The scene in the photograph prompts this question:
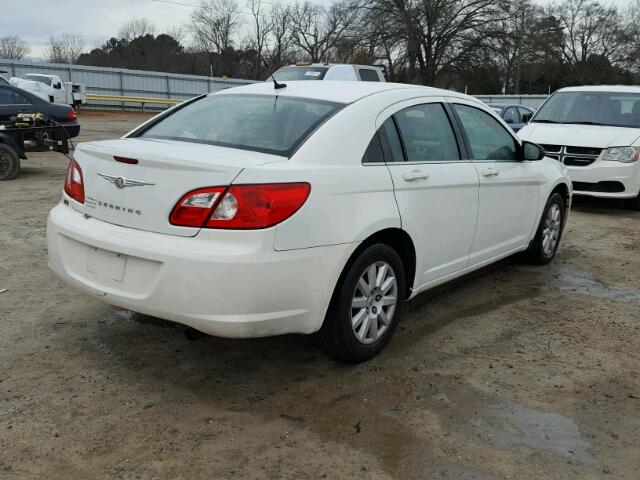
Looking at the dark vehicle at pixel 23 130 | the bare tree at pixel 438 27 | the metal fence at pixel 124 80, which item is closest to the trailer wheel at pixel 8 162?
the dark vehicle at pixel 23 130

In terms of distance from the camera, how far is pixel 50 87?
1097 inches

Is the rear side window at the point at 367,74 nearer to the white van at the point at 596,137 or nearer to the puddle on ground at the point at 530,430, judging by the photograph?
the white van at the point at 596,137

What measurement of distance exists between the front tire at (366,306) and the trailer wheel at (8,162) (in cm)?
871

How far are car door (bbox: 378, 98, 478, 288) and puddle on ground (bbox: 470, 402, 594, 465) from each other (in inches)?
42.5

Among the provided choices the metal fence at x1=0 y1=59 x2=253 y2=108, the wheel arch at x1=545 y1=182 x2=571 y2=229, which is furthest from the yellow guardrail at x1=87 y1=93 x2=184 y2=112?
the wheel arch at x1=545 y1=182 x2=571 y2=229

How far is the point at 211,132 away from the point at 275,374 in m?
1.46

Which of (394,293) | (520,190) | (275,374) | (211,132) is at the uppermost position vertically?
(211,132)

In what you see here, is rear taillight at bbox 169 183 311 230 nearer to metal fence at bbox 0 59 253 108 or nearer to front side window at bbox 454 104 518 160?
front side window at bbox 454 104 518 160

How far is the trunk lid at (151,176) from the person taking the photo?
10.1ft

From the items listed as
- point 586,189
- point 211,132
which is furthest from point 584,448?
point 586,189

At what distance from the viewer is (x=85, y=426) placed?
2982 millimetres

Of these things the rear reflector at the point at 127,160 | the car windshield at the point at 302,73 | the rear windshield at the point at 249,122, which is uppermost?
the car windshield at the point at 302,73

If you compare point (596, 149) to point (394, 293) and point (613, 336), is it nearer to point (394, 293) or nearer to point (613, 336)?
point (613, 336)

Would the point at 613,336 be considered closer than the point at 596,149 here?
Yes
